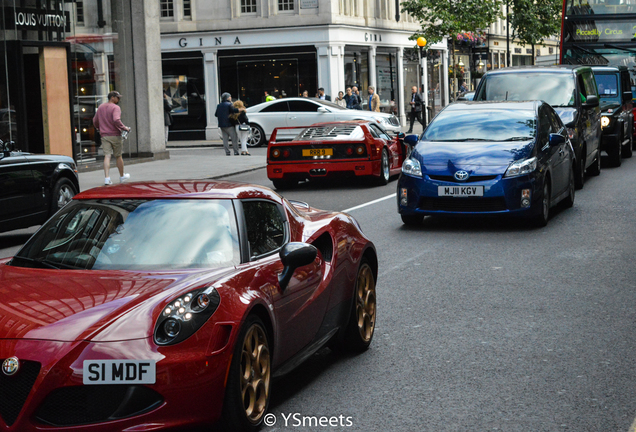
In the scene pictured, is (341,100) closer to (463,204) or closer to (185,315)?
(463,204)

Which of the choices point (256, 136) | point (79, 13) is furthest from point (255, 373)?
point (256, 136)

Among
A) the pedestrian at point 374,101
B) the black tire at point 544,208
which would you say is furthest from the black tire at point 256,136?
the black tire at point 544,208

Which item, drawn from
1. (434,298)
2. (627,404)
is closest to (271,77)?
(434,298)

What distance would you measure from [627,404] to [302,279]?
1.77 meters

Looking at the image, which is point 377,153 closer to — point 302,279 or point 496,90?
point 496,90

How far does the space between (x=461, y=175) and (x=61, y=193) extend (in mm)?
5437

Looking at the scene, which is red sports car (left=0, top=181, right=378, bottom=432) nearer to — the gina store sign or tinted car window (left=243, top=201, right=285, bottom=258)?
tinted car window (left=243, top=201, right=285, bottom=258)

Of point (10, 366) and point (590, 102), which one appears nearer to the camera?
point (10, 366)

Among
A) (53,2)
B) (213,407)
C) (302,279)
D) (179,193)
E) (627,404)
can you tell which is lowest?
(627,404)

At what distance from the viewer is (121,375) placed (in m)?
3.94

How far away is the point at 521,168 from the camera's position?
11484 millimetres

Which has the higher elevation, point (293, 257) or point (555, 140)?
point (555, 140)

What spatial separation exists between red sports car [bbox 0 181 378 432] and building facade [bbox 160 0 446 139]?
123 ft

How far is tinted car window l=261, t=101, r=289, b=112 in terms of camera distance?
34.0 m
